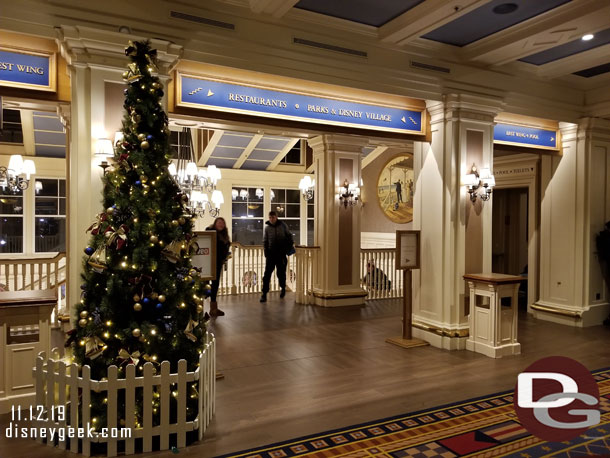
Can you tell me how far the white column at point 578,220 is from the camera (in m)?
6.61

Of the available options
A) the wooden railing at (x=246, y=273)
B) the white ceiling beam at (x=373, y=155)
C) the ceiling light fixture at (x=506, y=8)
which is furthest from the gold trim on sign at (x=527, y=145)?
the white ceiling beam at (x=373, y=155)

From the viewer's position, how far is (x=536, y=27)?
4.52 meters

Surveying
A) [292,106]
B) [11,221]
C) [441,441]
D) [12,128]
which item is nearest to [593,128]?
[292,106]

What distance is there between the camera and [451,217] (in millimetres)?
5348

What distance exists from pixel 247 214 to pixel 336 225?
5157 millimetres

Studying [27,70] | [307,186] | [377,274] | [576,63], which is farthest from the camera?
[307,186]

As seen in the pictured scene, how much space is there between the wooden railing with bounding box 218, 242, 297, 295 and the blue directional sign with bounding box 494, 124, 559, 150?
458cm

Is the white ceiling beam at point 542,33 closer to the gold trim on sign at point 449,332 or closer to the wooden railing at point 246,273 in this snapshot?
the gold trim on sign at point 449,332

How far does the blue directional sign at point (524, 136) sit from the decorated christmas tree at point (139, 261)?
480 centimetres

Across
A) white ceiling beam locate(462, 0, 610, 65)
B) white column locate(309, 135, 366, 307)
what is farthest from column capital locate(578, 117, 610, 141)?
white column locate(309, 135, 366, 307)

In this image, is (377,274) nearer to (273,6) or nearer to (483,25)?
(483,25)

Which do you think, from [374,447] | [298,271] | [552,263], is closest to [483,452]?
[374,447]

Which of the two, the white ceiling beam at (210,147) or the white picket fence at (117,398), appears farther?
the white ceiling beam at (210,147)

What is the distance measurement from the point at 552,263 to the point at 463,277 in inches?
101
